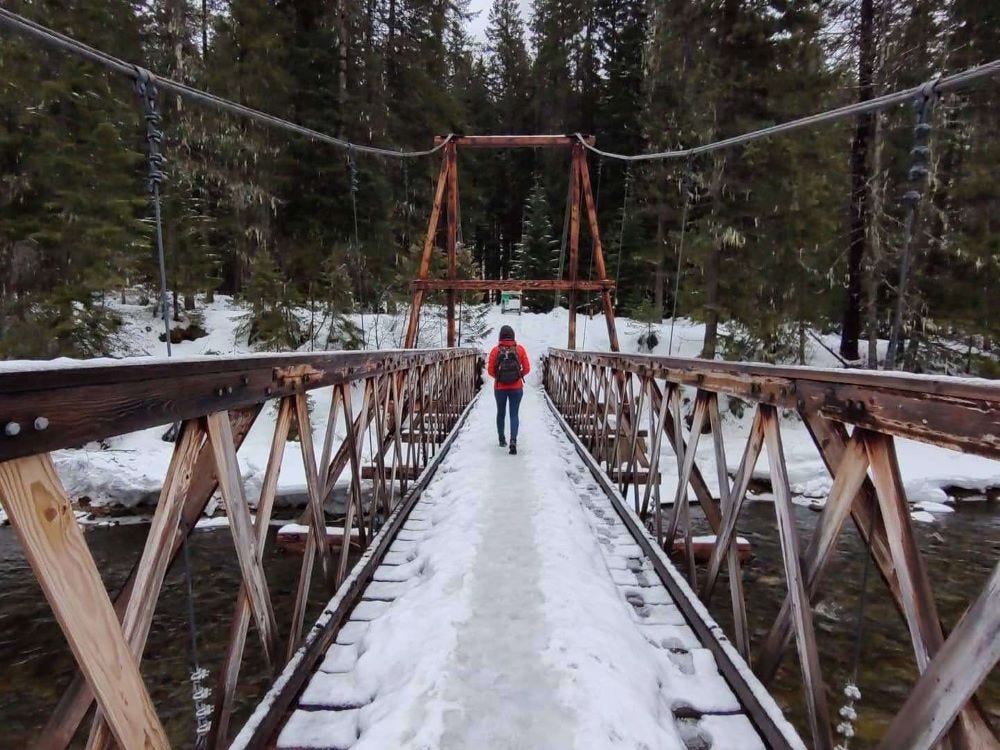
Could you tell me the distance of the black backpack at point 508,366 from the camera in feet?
20.7

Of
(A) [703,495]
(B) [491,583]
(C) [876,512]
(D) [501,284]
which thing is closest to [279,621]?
(B) [491,583]

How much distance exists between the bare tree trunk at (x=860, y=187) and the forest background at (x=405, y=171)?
0.05 meters

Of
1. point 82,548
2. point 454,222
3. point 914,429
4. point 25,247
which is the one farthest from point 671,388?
point 25,247

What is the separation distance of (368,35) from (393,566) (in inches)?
690

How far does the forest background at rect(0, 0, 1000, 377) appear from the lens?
10289 mm

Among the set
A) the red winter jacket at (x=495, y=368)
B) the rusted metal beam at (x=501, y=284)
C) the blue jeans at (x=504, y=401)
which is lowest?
the blue jeans at (x=504, y=401)

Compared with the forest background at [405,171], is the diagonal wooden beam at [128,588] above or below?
below

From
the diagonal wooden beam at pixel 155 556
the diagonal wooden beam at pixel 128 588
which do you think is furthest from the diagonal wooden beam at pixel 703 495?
the diagonal wooden beam at pixel 155 556

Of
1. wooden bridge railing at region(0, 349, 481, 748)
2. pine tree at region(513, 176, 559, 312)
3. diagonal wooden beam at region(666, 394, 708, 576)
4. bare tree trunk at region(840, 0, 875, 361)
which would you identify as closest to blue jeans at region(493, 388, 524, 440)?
diagonal wooden beam at region(666, 394, 708, 576)

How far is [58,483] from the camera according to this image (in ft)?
3.30

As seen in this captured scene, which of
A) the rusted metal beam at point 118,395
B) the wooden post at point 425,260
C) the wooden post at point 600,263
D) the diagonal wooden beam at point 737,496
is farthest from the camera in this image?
the wooden post at point 600,263

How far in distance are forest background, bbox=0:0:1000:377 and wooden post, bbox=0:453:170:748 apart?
22.3 feet

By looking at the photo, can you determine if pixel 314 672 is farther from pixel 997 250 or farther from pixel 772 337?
pixel 997 250

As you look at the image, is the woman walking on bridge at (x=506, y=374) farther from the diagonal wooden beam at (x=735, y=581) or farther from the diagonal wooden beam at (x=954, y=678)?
the diagonal wooden beam at (x=954, y=678)
